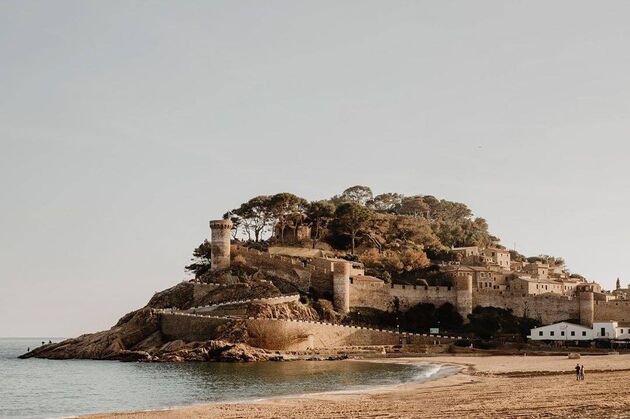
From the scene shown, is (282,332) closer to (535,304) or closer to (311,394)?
(535,304)

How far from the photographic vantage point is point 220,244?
7838 cm

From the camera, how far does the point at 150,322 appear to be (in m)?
69.9

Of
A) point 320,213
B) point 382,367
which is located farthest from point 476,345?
point 320,213

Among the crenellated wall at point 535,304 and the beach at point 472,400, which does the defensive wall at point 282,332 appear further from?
the beach at point 472,400

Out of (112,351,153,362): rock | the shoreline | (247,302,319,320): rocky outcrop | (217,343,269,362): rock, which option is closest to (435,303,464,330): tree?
(247,302,319,320): rocky outcrop

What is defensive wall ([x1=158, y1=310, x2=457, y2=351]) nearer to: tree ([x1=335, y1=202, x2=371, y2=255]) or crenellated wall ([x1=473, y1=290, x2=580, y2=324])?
crenellated wall ([x1=473, y1=290, x2=580, y2=324])

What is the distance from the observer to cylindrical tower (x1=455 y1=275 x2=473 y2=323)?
251ft

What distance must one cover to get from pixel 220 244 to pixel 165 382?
31.1 metres

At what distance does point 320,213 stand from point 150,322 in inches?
979

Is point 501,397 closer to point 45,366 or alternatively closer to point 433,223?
point 45,366

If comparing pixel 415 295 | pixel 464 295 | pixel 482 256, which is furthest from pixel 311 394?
pixel 482 256

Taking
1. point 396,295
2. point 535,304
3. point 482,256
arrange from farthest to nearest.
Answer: point 482,256 → point 396,295 → point 535,304

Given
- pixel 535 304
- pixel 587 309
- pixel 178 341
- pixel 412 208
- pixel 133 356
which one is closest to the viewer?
pixel 133 356

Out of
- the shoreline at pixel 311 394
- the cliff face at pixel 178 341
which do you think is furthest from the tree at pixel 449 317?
the shoreline at pixel 311 394
